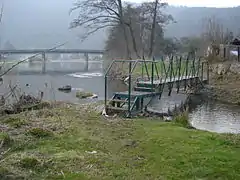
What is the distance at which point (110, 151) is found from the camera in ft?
26.2

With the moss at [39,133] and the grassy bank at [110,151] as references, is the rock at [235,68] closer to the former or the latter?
the grassy bank at [110,151]

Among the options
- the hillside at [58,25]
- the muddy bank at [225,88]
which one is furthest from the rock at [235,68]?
the hillside at [58,25]

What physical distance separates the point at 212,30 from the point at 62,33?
3682 cm

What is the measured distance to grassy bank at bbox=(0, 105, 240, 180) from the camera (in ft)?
21.7

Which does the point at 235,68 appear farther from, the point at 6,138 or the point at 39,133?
the point at 6,138

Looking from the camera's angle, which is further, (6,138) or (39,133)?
(39,133)

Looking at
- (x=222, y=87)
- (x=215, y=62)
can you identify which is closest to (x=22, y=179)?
(x=222, y=87)

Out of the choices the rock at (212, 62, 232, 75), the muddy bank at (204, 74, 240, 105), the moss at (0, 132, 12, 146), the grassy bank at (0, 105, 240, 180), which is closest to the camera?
the grassy bank at (0, 105, 240, 180)

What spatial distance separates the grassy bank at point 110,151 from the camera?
6.61 metres

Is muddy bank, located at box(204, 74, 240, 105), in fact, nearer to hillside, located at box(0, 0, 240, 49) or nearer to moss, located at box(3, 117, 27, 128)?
moss, located at box(3, 117, 27, 128)

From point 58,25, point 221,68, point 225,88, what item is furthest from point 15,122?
point 58,25

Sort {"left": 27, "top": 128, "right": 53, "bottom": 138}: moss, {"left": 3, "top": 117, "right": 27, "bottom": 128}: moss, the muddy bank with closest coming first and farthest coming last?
{"left": 27, "top": 128, "right": 53, "bottom": 138}: moss
{"left": 3, "top": 117, "right": 27, "bottom": 128}: moss
the muddy bank

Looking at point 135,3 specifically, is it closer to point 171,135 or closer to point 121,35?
point 121,35

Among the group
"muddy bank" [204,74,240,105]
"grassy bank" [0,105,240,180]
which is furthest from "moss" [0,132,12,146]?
"muddy bank" [204,74,240,105]
